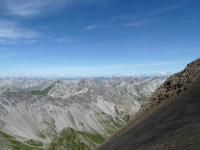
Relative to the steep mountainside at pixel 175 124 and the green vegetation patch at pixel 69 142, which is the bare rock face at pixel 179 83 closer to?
the steep mountainside at pixel 175 124

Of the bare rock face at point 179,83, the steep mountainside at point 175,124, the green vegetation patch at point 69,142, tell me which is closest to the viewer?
the steep mountainside at point 175,124

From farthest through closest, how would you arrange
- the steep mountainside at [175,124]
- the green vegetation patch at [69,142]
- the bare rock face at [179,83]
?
the green vegetation patch at [69,142], the bare rock face at [179,83], the steep mountainside at [175,124]

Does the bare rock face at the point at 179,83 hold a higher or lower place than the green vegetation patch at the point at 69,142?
higher

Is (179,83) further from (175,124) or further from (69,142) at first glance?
(69,142)

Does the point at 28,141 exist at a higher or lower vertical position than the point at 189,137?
lower

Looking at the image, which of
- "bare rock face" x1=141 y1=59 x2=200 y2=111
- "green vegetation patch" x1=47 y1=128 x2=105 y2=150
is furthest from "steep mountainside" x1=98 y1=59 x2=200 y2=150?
"green vegetation patch" x1=47 y1=128 x2=105 y2=150

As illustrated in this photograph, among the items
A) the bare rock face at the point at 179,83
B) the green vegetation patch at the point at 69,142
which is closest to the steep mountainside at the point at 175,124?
the bare rock face at the point at 179,83

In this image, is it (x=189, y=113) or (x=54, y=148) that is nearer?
(x=189, y=113)

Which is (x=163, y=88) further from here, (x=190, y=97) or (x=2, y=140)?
(x=2, y=140)

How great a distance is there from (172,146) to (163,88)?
2974 cm

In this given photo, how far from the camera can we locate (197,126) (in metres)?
17.5

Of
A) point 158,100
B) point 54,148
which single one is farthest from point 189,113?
point 54,148

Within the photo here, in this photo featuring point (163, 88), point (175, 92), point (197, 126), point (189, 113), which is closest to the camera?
point (197, 126)

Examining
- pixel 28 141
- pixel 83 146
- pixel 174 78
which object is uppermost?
pixel 174 78
